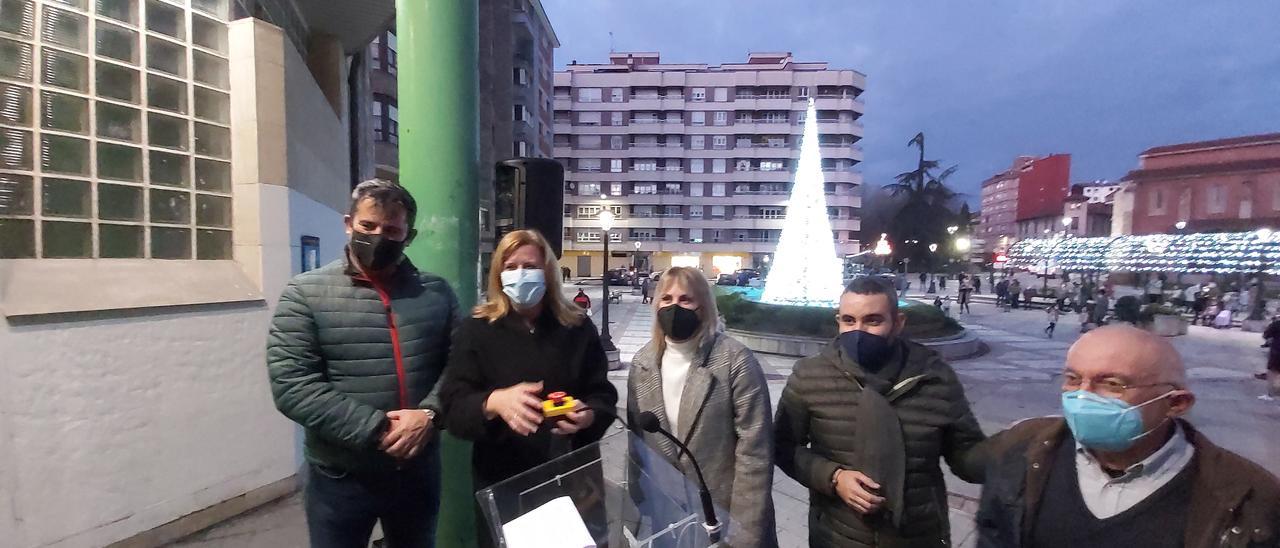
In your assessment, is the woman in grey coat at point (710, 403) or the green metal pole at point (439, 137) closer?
the woman in grey coat at point (710, 403)

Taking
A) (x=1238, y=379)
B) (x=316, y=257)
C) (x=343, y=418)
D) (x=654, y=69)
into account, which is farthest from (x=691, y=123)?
(x=343, y=418)

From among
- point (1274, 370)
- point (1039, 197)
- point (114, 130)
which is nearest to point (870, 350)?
point (114, 130)

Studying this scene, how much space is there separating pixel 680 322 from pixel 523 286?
2.25ft

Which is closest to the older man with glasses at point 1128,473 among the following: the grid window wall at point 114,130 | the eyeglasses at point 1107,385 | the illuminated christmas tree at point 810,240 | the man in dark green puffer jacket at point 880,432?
the eyeglasses at point 1107,385

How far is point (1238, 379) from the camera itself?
36.0 ft

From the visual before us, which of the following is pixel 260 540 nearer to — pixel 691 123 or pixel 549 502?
pixel 549 502

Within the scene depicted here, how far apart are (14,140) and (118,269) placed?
2.92ft

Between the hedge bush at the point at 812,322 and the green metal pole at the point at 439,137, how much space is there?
11848 mm

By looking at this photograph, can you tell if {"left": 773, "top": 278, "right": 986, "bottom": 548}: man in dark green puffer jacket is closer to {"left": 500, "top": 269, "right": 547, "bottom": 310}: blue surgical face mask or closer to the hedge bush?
{"left": 500, "top": 269, "right": 547, "bottom": 310}: blue surgical face mask

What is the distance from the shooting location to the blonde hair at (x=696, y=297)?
2.42m

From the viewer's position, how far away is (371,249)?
6.84 ft

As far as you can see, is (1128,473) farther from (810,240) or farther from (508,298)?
(810,240)

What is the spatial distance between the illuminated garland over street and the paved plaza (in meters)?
6.33

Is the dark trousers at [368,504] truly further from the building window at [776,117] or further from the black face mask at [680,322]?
the building window at [776,117]
